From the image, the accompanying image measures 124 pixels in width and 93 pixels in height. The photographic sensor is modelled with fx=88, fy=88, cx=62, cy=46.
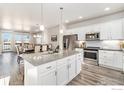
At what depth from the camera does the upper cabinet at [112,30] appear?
3848mm

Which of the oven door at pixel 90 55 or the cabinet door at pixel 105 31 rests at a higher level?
the cabinet door at pixel 105 31

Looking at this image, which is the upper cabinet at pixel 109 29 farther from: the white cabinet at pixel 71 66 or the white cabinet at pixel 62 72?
the white cabinet at pixel 62 72

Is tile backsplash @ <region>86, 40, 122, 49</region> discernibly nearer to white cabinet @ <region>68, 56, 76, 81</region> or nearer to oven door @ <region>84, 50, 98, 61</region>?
oven door @ <region>84, 50, 98, 61</region>

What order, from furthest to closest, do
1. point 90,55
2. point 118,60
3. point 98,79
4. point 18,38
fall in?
point 18,38, point 90,55, point 118,60, point 98,79

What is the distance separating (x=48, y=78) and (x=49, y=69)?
0.19 meters

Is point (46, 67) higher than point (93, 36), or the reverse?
point (93, 36)

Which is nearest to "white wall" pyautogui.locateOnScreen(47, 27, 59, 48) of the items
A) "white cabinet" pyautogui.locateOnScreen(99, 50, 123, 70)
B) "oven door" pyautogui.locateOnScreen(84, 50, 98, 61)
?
"oven door" pyautogui.locateOnScreen(84, 50, 98, 61)

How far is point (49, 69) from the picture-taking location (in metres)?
1.92

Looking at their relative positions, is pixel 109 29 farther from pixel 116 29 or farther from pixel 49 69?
pixel 49 69

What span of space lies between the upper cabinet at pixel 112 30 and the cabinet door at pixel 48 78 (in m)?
3.44

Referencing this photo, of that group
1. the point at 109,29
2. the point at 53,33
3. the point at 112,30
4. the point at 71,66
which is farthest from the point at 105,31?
the point at 53,33

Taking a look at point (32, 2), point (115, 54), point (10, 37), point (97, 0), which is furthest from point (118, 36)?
point (10, 37)

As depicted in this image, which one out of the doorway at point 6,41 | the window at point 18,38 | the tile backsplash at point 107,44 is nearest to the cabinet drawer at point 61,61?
the tile backsplash at point 107,44

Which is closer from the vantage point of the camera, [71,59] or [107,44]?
[71,59]
